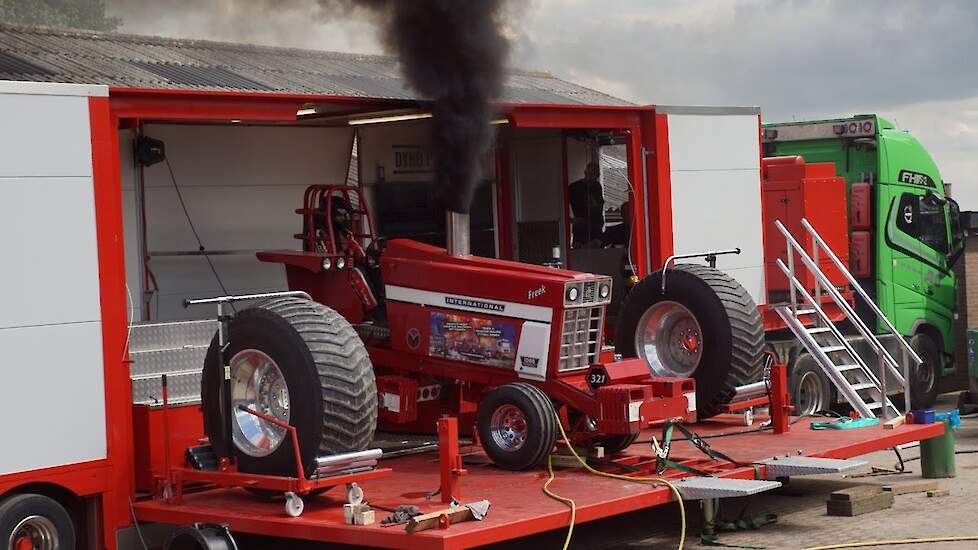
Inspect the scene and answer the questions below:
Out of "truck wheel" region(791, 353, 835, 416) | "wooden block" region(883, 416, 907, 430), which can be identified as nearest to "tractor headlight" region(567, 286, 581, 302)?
"wooden block" region(883, 416, 907, 430)

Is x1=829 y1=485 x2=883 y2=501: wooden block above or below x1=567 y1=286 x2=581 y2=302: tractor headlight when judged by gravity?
below

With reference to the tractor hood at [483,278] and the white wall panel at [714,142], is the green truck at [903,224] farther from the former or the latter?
the tractor hood at [483,278]

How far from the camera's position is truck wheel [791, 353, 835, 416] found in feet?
46.9

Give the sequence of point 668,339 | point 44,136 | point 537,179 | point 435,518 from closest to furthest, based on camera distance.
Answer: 1. point 435,518
2. point 44,136
3. point 668,339
4. point 537,179

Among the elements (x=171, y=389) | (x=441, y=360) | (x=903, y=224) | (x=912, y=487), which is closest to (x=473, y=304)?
(x=441, y=360)

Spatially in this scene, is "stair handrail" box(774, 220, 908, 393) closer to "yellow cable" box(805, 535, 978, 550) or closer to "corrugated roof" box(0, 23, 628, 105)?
"corrugated roof" box(0, 23, 628, 105)

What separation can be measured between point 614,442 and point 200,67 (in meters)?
4.40

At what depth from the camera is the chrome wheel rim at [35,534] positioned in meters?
8.39

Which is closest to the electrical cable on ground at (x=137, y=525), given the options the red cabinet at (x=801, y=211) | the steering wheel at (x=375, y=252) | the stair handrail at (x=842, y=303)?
the steering wheel at (x=375, y=252)

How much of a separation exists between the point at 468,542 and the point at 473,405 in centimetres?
310

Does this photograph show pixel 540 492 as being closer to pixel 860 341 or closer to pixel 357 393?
pixel 357 393

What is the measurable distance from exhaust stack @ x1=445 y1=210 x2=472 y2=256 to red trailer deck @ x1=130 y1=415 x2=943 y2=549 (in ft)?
4.63

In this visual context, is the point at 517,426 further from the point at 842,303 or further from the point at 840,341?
the point at 842,303

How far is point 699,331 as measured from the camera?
436 inches
